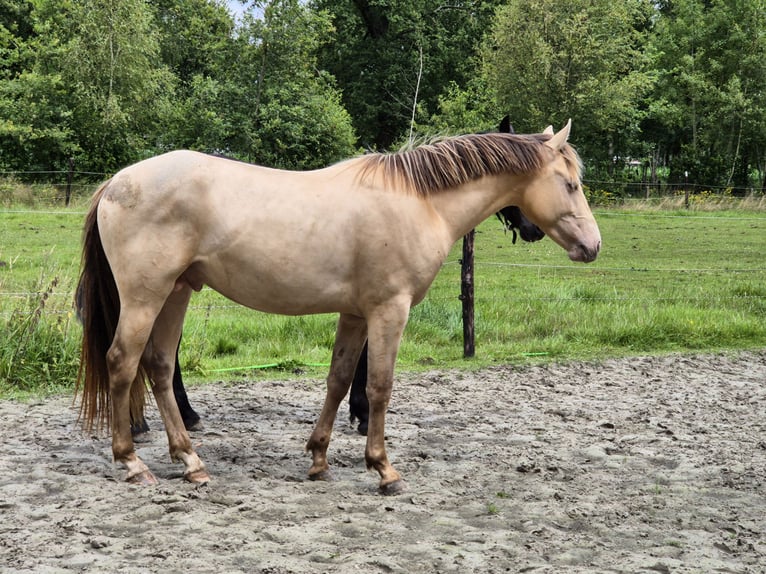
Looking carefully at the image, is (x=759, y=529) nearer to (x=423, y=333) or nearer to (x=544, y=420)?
(x=544, y=420)

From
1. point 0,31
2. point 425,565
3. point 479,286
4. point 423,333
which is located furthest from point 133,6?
point 425,565

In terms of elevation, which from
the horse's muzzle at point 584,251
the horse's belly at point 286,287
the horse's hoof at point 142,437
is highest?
the horse's muzzle at point 584,251

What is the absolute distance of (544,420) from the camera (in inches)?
214

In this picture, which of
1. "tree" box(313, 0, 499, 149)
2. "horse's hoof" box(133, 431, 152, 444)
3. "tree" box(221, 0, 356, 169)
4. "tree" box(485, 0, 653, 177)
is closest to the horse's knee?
"horse's hoof" box(133, 431, 152, 444)

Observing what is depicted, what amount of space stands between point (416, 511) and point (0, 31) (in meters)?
27.6

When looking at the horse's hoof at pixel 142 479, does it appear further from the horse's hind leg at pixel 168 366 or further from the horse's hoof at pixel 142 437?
the horse's hoof at pixel 142 437

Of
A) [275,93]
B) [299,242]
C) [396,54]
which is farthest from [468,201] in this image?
[396,54]

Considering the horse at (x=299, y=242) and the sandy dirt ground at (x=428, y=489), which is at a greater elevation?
the horse at (x=299, y=242)

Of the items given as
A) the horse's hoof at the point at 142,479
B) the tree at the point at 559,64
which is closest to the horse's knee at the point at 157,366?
the horse's hoof at the point at 142,479

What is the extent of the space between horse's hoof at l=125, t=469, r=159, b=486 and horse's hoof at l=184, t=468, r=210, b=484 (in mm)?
150

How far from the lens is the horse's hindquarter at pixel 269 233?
3.84 meters

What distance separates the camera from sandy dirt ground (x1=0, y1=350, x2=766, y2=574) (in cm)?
313

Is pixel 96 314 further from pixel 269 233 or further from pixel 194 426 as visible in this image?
pixel 194 426

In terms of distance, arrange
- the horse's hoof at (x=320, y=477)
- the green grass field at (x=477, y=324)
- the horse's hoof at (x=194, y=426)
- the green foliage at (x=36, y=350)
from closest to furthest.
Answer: the horse's hoof at (x=320, y=477)
the horse's hoof at (x=194, y=426)
the green foliage at (x=36, y=350)
the green grass field at (x=477, y=324)
